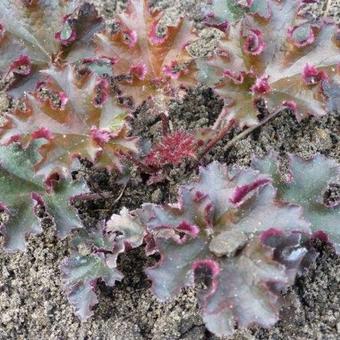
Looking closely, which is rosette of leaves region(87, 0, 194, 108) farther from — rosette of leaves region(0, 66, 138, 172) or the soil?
the soil

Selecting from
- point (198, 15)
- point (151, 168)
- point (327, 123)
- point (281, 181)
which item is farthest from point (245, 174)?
point (198, 15)

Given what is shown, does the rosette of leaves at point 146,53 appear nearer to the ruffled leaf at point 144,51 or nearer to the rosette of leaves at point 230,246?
the ruffled leaf at point 144,51

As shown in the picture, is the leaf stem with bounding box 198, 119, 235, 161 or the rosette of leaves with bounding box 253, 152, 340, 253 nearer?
the rosette of leaves with bounding box 253, 152, 340, 253

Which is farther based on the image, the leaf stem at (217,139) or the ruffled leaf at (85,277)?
the leaf stem at (217,139)

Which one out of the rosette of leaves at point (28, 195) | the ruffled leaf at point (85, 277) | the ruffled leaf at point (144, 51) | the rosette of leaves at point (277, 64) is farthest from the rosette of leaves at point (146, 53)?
the ruffled leaf at point (85, 277)

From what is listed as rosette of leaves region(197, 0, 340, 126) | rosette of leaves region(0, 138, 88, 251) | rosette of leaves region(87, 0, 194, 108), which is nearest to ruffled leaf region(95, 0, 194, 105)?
rosette of leaves region(87, 0, 194, 108)

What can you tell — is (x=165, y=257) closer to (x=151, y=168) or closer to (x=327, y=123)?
(x=151, y=168)
